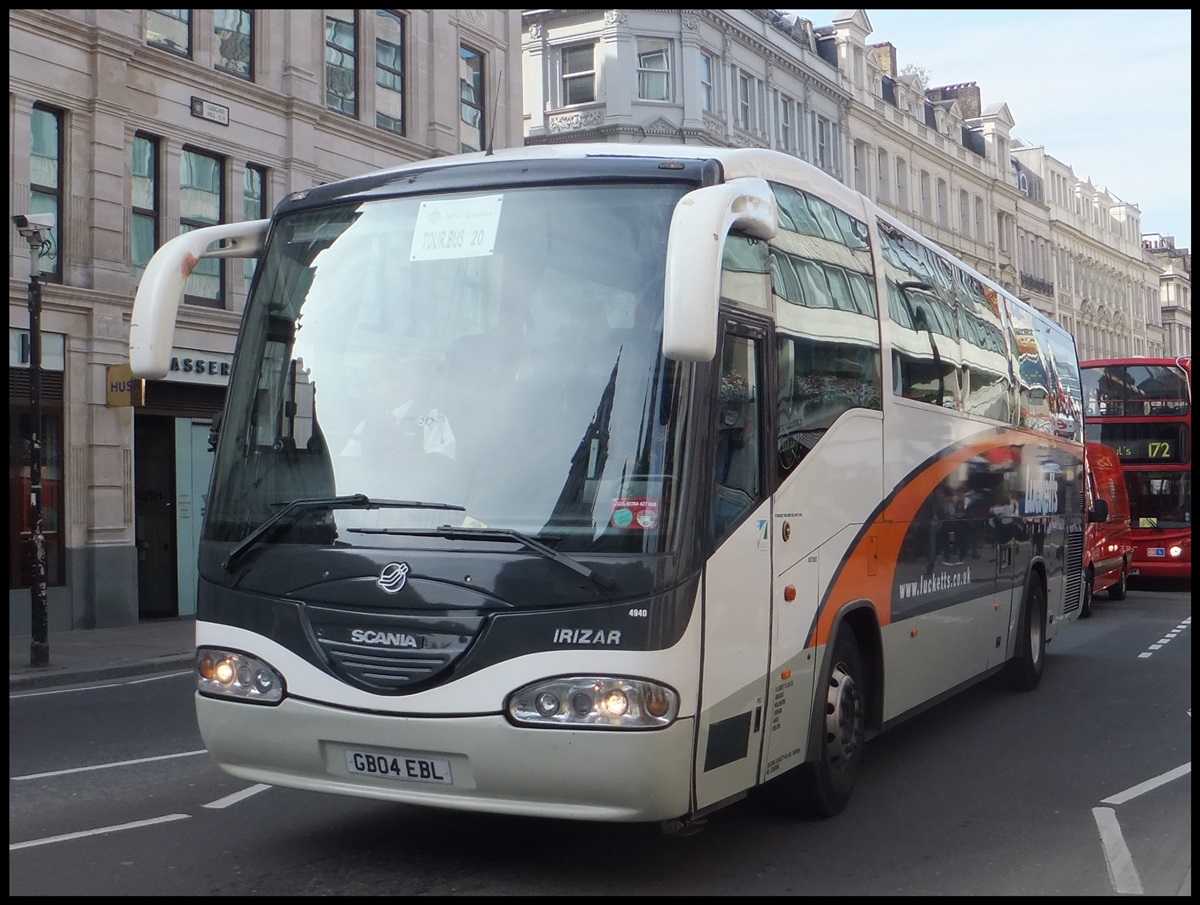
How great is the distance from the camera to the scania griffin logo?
5641mm

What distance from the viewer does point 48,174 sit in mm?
19625

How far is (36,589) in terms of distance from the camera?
15172 mm

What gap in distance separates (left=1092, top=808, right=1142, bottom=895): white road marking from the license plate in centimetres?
287

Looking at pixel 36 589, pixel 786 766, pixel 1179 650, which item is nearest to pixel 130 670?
pixel 36 589

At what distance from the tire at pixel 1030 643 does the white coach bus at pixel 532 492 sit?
512 centimetres

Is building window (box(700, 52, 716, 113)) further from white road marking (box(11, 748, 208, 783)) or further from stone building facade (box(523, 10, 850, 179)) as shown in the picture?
white road marking (box(11, 748, 208, 783))

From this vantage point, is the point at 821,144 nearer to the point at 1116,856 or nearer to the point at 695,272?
the point at 1116,856

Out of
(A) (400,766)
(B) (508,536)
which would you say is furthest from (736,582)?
(A) (400,766)

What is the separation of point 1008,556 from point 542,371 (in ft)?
21.3

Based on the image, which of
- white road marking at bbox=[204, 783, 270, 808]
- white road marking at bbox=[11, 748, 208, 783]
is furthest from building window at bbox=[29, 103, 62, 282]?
white road marking at bbox=[204, 783, 270, 808]

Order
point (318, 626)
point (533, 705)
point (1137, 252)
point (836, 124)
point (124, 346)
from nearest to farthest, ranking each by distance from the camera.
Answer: point (533, 705)
point (318, 626)
point (124, 346)
point (836, 124)
point (1137, 252)

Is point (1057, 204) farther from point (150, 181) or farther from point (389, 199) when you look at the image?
point (389, 199)

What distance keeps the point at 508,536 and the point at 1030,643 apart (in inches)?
309

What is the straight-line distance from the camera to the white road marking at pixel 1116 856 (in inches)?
235
